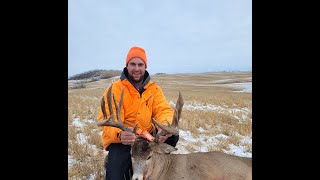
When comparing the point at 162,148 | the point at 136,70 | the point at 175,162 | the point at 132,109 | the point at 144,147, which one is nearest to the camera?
the point at 144,147

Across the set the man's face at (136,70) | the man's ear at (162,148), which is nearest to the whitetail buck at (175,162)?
the man's ear at (162,148)

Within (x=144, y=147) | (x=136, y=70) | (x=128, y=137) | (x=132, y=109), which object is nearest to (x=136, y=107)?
(x=132, y=109)

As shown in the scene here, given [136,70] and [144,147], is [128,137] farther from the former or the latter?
[136,70]

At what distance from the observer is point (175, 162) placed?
420 cm

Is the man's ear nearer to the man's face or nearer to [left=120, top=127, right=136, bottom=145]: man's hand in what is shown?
[left=120, top=127, right=136, bottom=145]: man's hand

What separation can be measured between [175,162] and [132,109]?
3.13ft

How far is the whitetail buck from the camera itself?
3.85 m

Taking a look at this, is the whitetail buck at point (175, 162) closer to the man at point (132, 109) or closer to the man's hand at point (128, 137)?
the man's hand at point (128, 137)

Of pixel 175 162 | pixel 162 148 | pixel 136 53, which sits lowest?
pixel 175 162

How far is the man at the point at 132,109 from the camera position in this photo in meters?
4.34
